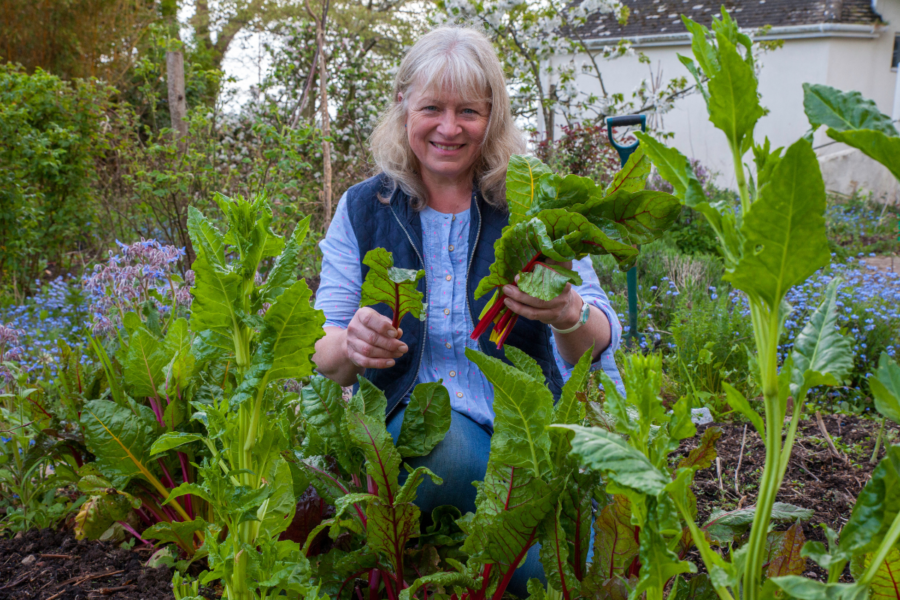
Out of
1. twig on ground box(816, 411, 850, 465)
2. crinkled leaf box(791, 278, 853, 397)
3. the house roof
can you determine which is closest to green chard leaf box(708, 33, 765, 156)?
crinkled leaf box(791, 278, 853, 397)

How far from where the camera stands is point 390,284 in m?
1.21

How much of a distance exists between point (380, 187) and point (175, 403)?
3.32 feet

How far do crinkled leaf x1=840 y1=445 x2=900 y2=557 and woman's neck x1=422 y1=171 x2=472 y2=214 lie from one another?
180cm

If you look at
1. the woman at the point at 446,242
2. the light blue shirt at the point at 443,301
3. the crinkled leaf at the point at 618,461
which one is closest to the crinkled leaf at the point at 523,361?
the crinkled leaf at the point at 618,461

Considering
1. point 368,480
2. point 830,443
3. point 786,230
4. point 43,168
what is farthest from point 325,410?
point 43,168

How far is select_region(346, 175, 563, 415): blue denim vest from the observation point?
2094 mm

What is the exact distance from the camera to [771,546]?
102 centimetres

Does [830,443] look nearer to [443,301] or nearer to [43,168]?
[443,301]

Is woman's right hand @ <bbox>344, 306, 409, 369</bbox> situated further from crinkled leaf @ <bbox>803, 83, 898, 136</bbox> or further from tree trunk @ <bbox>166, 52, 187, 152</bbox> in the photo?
tree trunk @ <bbox>166, 52, 187, 152</bbox>

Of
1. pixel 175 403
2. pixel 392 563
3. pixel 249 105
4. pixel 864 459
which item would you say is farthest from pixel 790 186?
pixel 249 105

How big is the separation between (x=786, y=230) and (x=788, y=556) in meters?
0.61

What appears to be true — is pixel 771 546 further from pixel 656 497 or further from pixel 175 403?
pixel 175 403

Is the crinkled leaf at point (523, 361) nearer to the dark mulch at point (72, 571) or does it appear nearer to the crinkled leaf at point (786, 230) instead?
the crinkled leaf at point (786, 230)

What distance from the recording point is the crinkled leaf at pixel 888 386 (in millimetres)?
630
